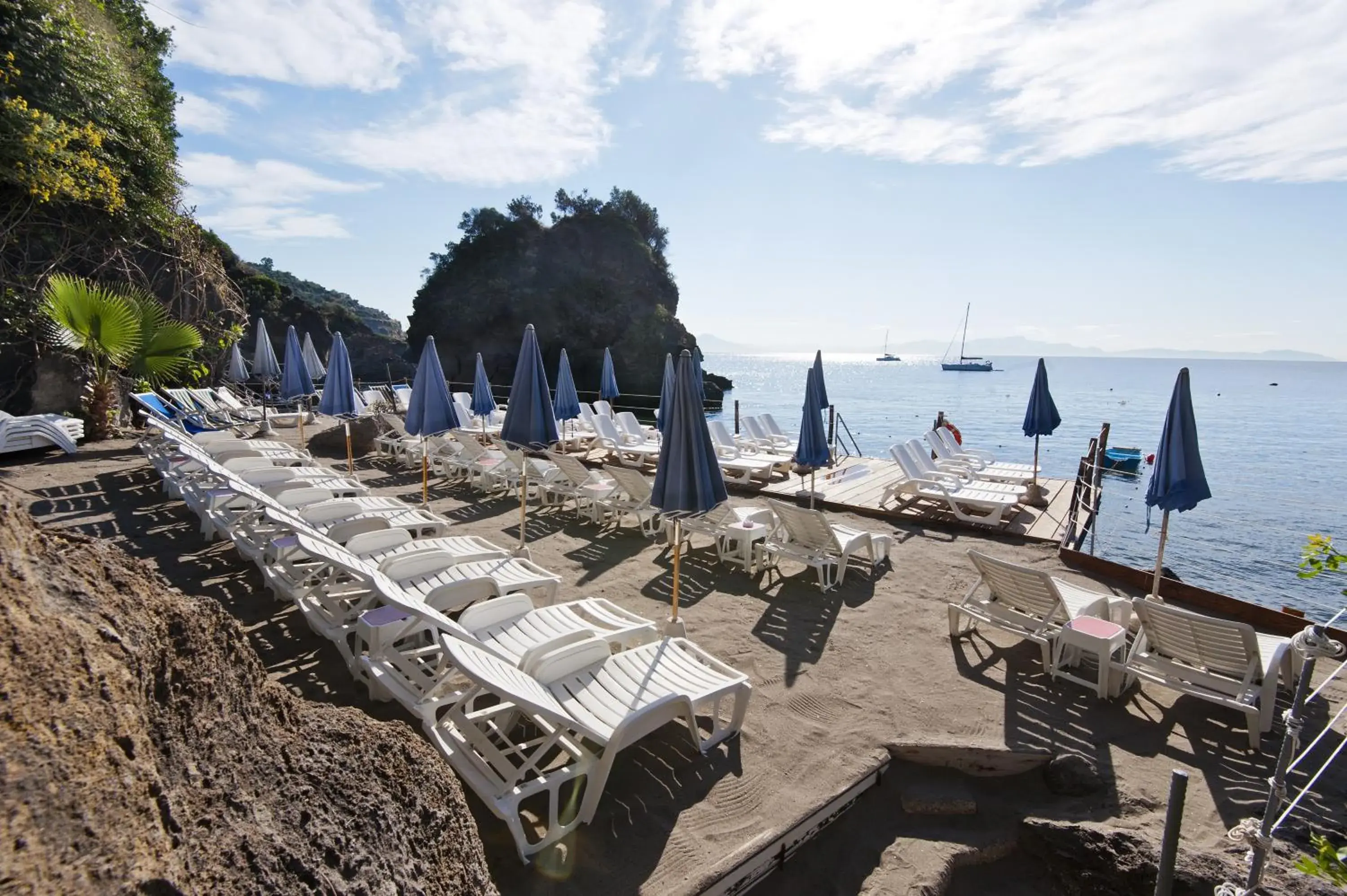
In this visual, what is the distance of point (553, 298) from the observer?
49625 millimetres

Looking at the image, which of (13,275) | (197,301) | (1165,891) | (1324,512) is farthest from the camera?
(1324,512)

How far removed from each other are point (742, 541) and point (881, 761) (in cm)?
336

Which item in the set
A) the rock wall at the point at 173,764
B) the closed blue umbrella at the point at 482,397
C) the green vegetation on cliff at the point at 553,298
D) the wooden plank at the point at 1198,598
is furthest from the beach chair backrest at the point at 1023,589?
the green vegetation on cliff at the point at 553,298

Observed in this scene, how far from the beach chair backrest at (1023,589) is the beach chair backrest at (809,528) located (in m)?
1.52

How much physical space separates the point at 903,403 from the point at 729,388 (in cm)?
1794

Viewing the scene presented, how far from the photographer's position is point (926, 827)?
10.6 ft

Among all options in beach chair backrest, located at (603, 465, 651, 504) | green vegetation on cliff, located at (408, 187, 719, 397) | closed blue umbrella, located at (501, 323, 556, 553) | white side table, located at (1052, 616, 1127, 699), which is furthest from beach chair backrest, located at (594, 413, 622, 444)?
green vegetation on cliff, located at (408, 187, 719, 397)

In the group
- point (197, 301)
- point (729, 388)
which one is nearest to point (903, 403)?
point (729, 388)

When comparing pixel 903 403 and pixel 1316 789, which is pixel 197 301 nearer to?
pixel 1316 789

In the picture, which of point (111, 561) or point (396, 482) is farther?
point (396, 482)

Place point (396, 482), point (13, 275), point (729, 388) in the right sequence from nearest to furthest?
point (396, 482) → point (13, 275) → point (729, 388)

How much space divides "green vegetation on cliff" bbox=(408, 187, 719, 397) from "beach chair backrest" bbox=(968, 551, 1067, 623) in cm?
4451

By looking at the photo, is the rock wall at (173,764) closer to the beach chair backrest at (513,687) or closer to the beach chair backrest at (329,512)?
the beach chair backrest at (513,687)

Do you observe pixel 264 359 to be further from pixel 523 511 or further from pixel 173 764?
pixel 173 764
